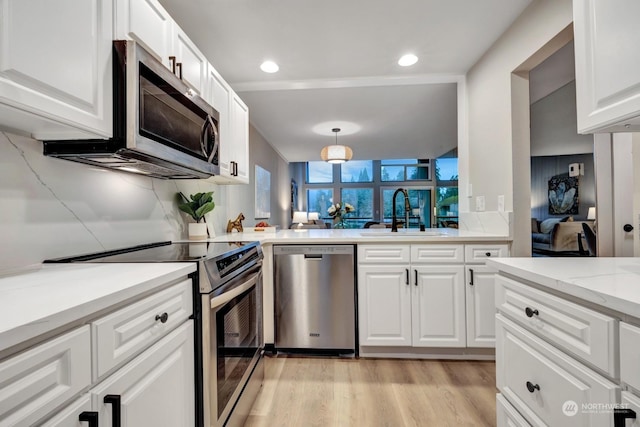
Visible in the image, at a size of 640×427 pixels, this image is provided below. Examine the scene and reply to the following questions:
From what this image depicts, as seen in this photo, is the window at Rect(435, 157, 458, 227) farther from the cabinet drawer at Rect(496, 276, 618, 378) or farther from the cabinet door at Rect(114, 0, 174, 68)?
the cabinet door at Rect(114, 0, 174, 68)

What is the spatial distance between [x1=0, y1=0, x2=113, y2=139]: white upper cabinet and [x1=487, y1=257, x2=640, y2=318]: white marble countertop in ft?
4.91

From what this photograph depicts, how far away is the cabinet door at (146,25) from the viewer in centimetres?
114

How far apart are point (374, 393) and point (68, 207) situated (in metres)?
1.87

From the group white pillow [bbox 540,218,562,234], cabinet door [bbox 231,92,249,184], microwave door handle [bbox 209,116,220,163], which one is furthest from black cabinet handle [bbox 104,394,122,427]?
white pillow [bbox 540,218,562,234]

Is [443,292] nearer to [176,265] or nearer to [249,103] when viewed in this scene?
[176,265]

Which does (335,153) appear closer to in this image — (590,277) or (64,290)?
(590,277)

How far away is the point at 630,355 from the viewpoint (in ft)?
2.13

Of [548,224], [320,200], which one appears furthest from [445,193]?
[548,224]

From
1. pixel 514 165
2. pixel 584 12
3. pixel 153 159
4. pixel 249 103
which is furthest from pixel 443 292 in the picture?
pixel 249 103

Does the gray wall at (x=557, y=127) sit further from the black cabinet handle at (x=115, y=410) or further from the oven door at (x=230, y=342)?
the black cabinet handle at (x=115, y=410)

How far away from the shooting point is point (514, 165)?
2111 mm

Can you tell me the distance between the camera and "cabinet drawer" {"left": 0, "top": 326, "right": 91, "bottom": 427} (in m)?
0.49

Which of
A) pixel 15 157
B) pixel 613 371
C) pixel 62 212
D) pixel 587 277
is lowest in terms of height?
pixel 613 371

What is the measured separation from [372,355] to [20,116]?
2348 mm
